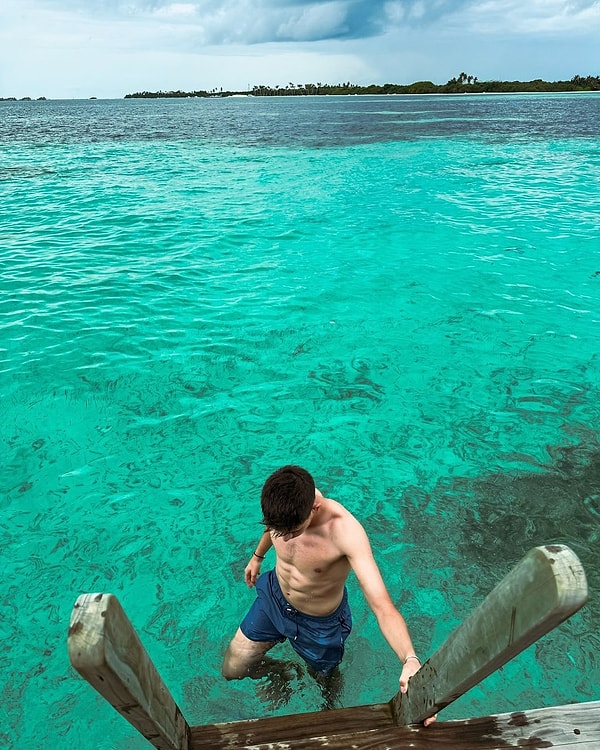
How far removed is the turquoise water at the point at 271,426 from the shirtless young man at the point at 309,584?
68cm

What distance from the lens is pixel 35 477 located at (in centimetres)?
616

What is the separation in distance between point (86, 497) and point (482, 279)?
9.47 m

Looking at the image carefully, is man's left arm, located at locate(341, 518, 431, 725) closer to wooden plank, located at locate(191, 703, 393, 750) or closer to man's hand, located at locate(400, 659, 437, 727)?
man's hand, located at locate(400, 659, 437, 727)

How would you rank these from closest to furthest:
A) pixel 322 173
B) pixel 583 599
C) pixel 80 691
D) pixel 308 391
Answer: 1. pixel 583 599
2. pixel 80 691
3. pixel 308 391
4. pixel 322 173

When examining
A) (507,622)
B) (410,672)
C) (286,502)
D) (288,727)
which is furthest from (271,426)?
(507,622)

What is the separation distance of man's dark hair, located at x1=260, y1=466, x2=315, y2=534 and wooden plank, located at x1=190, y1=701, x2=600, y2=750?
1012 mm

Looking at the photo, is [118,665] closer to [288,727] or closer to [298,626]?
[288,727]

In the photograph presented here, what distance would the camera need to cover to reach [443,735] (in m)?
2.61

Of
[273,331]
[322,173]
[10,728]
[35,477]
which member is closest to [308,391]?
[273,331]

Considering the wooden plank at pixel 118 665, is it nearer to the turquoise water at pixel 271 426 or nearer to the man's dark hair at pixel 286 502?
the man's dark hair at pixel 286 502

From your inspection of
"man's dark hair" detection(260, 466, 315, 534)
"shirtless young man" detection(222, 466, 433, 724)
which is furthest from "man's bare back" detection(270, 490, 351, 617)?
"man's dark hair" detection(260, 466, 315, 534)

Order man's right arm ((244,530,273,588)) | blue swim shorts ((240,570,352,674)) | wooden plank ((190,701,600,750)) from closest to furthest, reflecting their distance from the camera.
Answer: wooden plank ((190,701,600,750))
blue swim shorts ((240,570,352,674))
man's right arm ((244,530,273,588))

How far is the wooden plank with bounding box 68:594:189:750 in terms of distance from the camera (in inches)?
67.6

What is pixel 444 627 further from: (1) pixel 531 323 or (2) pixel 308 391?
(1) pixel 531 323
